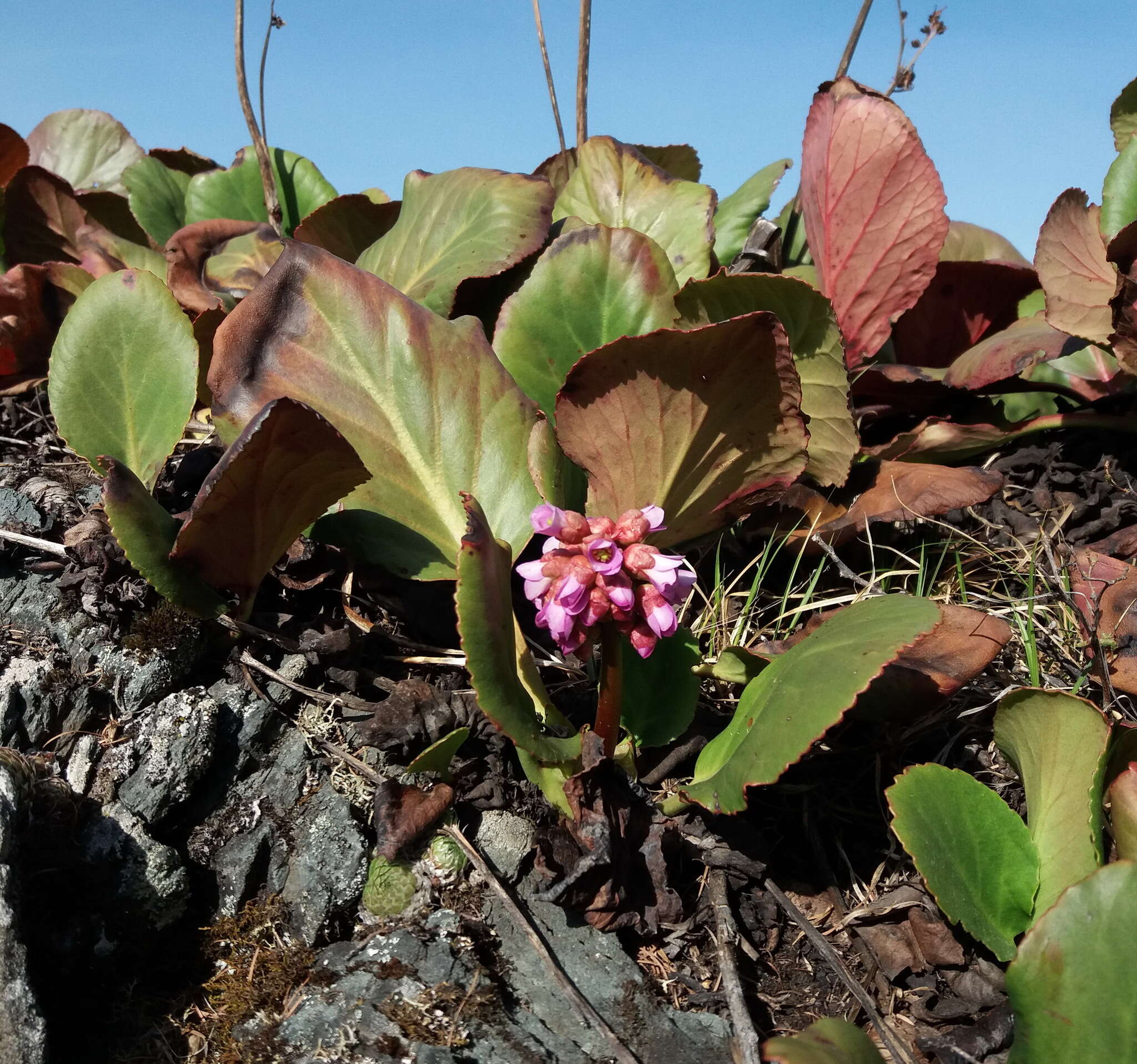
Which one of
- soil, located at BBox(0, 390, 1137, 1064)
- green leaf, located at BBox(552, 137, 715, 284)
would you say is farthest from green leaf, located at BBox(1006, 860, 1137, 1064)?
green leaf, located at BBox(552, 137, 715, 284)

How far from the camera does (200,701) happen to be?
1.38 meters

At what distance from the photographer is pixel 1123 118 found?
2059 mm

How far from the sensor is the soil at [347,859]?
112 cm

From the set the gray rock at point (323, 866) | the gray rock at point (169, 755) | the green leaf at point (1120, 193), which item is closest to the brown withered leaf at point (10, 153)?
the gray rock at point (169, 755)

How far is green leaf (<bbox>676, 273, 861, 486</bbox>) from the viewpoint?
144 cm

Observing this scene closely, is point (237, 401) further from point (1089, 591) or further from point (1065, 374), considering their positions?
point (1065, 374)

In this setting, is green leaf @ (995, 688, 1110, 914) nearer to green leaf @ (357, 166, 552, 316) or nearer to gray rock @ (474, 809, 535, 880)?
gray rock @ (474, 809, 535, 880)

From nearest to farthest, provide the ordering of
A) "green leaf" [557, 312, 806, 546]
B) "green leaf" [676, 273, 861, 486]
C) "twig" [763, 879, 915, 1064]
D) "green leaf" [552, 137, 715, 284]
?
"twig" [763, 879, 915, 1064] → "green leaf" [557, 312, 806, 546] → "green leaf" [676, 273, 861, 486] → "green leaf" [552, 137, 715, 284]

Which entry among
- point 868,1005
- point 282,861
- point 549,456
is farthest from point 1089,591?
point 282,861

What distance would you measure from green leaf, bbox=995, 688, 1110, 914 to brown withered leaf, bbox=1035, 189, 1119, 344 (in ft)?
2.77

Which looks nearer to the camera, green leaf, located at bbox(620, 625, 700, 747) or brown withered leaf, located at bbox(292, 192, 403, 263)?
green leaf, located at bbox(620, 625, 700, 747)

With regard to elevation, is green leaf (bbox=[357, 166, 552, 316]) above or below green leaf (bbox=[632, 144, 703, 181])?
below

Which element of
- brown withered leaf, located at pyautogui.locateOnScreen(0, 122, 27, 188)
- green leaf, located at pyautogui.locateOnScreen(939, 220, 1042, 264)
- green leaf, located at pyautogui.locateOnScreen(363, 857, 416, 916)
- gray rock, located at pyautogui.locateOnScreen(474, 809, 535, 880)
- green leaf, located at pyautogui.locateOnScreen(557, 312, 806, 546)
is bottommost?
green leaf, located at pyautogui.locateOnScreen(363, 857, 416, 916)

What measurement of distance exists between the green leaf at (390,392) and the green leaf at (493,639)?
257 mm
